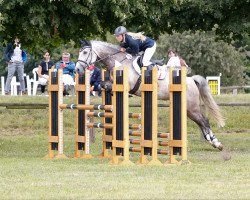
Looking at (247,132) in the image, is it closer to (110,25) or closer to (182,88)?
(110,25)

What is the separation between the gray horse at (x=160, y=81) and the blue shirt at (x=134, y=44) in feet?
0.97

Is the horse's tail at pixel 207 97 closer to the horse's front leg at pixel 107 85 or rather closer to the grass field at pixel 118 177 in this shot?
the grass field at pixel 118 177

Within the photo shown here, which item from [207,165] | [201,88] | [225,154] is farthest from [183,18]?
[207,165]

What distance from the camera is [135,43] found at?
64.4 ft

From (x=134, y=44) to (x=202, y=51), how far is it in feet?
120

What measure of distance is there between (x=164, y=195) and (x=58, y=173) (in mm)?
3532

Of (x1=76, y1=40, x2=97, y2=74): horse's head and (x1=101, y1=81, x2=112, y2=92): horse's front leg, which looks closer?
(x1=101, y1=81, x2=112, y2=92): horse's front leg

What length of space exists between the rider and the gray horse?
287mm

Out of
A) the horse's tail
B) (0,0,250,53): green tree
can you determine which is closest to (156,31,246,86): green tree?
(0,0,250,53): green tree

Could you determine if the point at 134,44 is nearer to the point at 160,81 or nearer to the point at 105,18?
the point at 160,81

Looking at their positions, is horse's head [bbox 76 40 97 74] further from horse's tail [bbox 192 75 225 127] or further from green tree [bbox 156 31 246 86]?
green tree [bbox 156 31 246 86]

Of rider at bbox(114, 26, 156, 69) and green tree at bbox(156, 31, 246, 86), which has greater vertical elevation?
green tree at bbox(156, 31, 246, 86)

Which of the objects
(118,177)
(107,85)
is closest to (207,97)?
(107,85)

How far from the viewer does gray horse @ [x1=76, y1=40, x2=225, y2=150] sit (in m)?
20.2
